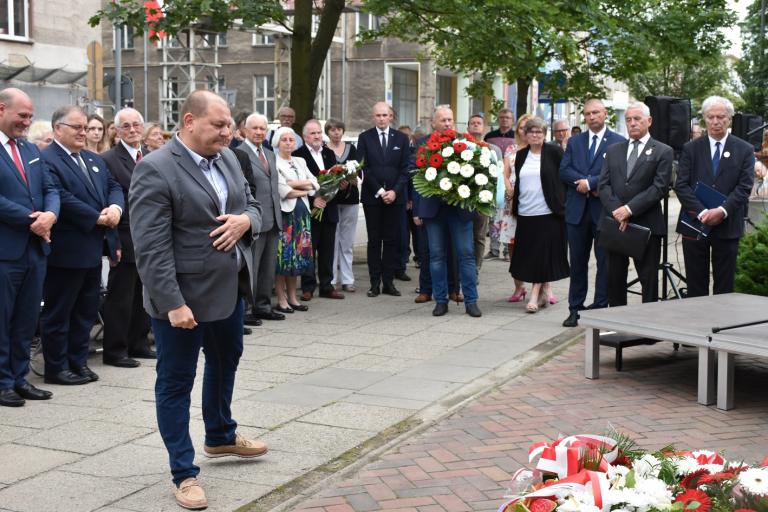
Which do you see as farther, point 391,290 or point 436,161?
point 391,290

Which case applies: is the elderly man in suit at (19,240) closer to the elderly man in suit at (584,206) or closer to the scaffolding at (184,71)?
the elderly man in suit at (584,206)

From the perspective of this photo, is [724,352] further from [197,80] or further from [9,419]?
[197,80]

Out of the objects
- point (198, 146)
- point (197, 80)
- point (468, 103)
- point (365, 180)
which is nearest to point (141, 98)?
point (197, 80)

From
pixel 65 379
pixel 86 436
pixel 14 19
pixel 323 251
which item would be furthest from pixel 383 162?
pixel 14 19

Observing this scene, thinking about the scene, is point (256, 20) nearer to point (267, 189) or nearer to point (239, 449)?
point (267, 189)

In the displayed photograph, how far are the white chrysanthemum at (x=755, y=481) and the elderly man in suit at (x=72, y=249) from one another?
6020 mm

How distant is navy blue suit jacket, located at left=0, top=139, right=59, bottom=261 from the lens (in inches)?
291

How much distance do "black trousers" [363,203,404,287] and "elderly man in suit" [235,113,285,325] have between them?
1961mm

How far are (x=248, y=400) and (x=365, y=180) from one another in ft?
18.8

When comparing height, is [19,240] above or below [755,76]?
below

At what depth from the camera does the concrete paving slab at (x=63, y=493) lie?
206 inches

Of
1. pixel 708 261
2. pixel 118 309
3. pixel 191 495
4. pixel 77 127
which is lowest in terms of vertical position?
pixel 191 495

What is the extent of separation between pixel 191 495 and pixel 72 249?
3435 millimetres

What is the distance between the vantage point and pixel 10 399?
7.35 meters
